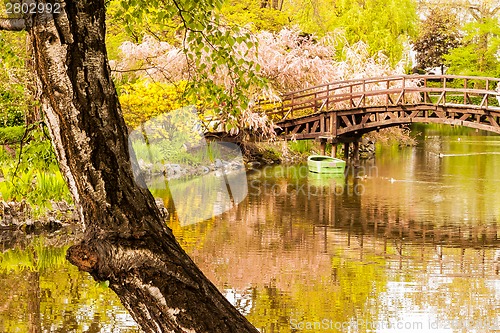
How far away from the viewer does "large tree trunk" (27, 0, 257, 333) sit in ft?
9.13

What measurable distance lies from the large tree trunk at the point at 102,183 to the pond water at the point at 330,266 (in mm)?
3406

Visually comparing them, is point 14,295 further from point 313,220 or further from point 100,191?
point 313,220

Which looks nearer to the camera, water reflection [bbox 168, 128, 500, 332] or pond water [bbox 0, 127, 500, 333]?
pond water [bbox 0, 127, 500, 333]

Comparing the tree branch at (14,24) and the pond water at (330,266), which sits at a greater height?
the tree branch at (14,24)

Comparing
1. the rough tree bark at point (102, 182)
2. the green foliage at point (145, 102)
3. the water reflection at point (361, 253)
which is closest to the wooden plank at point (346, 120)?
the water reflection at point (361, 253)

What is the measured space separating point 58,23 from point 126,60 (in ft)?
55.6

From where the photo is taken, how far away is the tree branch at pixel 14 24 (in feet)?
9.29

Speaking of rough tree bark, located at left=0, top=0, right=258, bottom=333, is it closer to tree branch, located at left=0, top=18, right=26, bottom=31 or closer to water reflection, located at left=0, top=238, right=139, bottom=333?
tree branch, located at left=0, top=18, right=26, bottom=31

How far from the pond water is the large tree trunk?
11.2 ft

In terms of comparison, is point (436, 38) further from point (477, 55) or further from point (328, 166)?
point (328, 166)

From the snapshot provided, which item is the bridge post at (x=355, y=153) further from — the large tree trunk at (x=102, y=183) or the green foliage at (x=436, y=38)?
the green foliage at (x=436, y=38)

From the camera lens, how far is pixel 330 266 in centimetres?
883

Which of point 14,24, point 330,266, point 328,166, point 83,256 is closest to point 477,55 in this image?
point 328,166

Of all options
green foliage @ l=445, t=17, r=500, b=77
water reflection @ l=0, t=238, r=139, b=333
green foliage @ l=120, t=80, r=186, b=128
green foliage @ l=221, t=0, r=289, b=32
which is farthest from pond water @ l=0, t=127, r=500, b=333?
green foliage @ l=445, t=17, r=500, b=77
